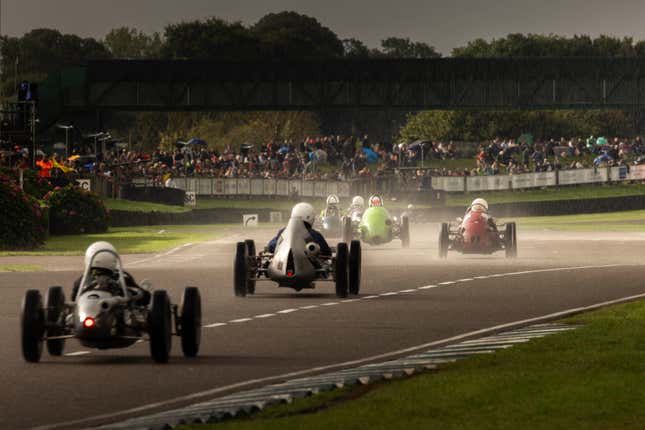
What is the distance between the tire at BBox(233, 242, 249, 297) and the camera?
23.8m

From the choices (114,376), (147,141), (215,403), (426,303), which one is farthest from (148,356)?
(147,141)

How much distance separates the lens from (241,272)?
2423 cm

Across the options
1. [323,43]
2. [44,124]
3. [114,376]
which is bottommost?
[114,376]

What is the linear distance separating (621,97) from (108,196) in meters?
46.2

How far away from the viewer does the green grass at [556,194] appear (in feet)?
273

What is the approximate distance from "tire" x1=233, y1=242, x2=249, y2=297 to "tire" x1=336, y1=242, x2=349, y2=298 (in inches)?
59.2

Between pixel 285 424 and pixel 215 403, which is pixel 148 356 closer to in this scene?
pixel 215 403

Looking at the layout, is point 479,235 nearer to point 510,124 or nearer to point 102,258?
point 102,258

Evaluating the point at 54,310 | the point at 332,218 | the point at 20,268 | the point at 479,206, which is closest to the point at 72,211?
the point at 332,218

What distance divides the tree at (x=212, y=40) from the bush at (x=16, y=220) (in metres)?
106

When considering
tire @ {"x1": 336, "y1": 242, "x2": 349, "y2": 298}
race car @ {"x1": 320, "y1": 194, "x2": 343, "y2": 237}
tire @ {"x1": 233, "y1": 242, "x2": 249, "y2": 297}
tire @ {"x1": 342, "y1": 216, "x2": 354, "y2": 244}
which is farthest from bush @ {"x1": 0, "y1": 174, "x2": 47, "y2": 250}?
tire @ {"x1": 336, "y1": 242, "x2": 349, "y2": 298}

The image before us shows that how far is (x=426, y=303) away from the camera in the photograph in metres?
23.1

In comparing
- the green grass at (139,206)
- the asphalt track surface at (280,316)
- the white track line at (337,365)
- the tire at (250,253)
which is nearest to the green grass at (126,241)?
the asphalt track surface at (280,316)

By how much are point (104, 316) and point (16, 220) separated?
29.5m
